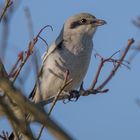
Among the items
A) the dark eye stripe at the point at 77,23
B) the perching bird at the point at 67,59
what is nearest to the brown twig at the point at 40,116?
the perching bird at the point at 67,59

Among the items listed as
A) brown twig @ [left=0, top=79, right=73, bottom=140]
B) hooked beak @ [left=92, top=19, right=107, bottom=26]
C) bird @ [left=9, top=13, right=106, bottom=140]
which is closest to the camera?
brown twig @ [left=0, top=79, right=73, bottom=140]

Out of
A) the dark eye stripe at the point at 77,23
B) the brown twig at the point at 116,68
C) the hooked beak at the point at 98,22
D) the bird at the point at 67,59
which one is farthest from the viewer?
the dark eye stripe at the point at 77,23

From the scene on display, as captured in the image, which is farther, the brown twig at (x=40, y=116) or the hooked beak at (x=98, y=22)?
the hooked beak at (x=98, y=22)

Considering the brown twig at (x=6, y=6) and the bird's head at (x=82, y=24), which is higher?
the brown twig at (x=6, y=6)

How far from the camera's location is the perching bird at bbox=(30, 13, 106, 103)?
5.44 meters

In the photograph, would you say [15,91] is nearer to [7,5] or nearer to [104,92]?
[7,5]

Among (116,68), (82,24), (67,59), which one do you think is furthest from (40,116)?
(82,24)

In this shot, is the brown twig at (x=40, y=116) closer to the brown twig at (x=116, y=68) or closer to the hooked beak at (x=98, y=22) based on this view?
the brown twig at (x=116, y=68)

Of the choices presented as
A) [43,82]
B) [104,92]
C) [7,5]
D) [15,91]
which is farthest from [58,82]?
[15,91]

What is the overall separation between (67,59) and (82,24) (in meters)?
0.96

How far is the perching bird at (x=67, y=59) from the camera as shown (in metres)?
5.44

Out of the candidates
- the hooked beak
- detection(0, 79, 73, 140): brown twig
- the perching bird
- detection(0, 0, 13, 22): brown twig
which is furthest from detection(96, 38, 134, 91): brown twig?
the hooked beak

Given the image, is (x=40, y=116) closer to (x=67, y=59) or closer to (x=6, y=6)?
(x=6, y=6)

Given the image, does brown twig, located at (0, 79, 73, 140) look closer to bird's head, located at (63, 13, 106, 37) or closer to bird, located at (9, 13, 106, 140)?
bird, located at (9, 13, 106, 140)
